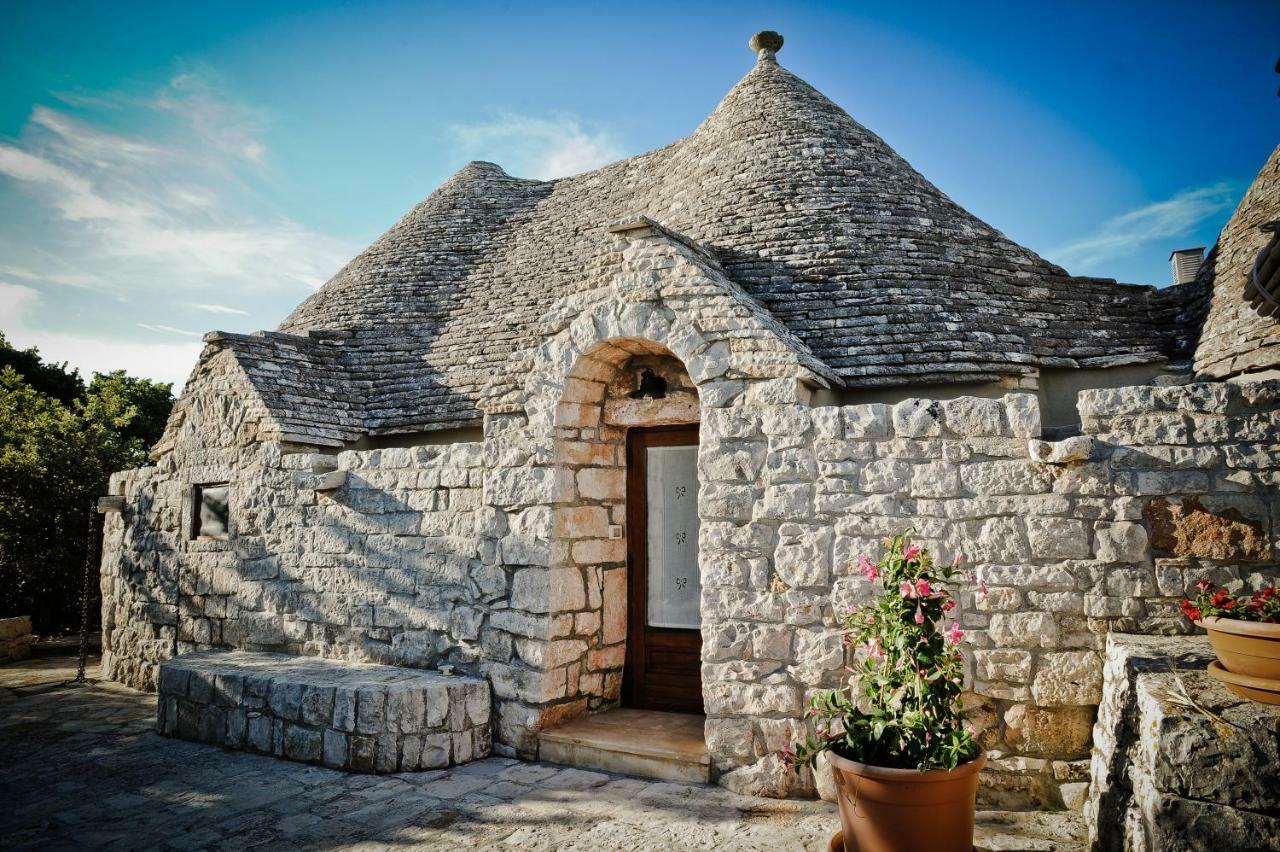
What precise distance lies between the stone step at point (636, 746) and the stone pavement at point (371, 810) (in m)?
0.10

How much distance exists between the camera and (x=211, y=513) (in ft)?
25.7

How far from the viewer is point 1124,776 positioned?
3.51 meters

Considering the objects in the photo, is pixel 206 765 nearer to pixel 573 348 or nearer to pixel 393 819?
pixel 393 819

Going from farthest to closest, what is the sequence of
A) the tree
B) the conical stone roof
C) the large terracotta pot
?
the tree, the conical stone roof, the large terracotta pot

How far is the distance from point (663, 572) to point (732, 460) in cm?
160

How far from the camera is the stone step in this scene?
4.89 m

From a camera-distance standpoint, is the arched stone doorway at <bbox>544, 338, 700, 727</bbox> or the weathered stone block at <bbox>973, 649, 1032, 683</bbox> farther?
the arched stone doorway at <bbox>544, 338, 700, 727</bbox>

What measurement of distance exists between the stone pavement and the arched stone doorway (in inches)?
39.6

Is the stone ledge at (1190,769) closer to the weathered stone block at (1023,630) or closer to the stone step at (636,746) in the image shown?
the weathered stone block at (1023,630)

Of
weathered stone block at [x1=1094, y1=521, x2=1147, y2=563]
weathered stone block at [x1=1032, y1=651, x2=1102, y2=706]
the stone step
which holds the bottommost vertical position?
the stone step

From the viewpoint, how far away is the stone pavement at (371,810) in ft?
13.3

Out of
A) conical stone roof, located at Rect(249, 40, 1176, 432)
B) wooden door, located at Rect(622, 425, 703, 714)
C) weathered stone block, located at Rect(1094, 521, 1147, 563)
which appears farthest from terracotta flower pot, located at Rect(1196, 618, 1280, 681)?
wooden door, located at Rect(622, 425, 703, 714)

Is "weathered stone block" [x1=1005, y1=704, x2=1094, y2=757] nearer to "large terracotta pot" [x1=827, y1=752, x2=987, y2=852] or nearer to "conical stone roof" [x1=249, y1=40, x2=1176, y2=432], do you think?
"large terracotta pot" [x1=827, y1=752, x2=987, y2=852]

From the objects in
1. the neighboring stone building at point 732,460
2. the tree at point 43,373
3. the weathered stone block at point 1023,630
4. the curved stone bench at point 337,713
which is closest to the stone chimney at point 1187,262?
the neighboring stone building at point 732,460
